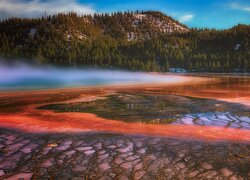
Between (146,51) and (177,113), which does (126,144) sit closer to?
(177,113)

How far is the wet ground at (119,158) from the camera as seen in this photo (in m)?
6.41

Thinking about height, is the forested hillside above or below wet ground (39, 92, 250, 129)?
above

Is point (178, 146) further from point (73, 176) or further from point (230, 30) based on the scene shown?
point (230, 30)

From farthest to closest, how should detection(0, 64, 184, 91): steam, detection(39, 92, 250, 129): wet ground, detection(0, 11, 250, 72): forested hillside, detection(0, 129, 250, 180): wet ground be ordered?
1. detection(0, 11, 250, 72): forested hillside
2. detection(0, 64, 184, 91): steam
3. detection(39, 92, 250, 129): wet ground
4. detection(0, 129, 250, 180): wet ground

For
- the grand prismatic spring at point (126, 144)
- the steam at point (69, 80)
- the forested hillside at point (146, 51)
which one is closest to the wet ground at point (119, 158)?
the grand prismatic spring at point (126, 144)

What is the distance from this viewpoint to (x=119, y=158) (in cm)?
744

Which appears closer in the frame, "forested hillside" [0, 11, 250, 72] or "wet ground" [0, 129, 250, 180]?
"wet ground" [0, 129, 250, 180]

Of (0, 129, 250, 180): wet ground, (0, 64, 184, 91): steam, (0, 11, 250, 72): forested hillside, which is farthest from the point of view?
(0, 11, 250, 72): forested hillside

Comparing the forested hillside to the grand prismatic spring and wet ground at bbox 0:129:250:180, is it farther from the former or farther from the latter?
wet ground at bbox 0:129:250:180

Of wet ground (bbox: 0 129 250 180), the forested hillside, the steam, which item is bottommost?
wet ground (bbox: 0 129 250 180)

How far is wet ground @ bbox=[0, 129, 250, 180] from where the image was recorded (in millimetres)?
6410

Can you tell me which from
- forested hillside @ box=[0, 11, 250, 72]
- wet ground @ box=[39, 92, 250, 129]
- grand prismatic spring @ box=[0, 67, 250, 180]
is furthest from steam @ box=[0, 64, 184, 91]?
forested hillside @ box=[0, 11, 250, 72]

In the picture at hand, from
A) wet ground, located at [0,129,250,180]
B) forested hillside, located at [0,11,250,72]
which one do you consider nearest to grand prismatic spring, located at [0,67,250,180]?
wet ground, located at [0,129,250,180]

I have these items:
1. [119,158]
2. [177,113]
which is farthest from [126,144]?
[177,113]
